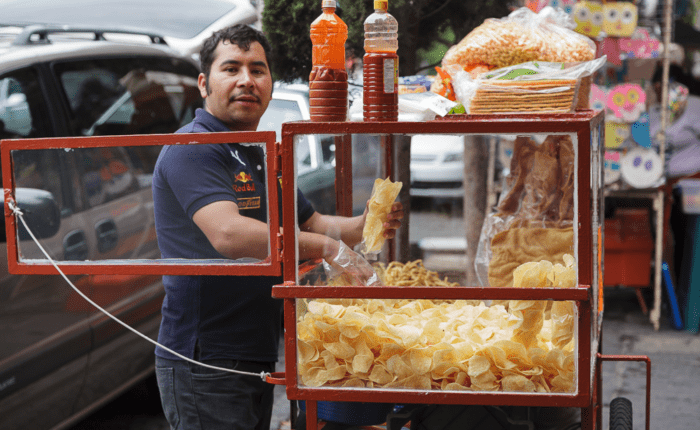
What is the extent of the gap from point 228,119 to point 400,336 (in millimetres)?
939

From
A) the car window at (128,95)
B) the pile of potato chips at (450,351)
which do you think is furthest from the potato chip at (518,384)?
the car window at (128,95)

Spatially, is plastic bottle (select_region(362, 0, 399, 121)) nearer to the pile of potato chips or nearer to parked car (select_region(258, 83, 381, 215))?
parked car (select_region(258, 83, 381, 215))

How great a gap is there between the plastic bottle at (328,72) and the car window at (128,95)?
225cm

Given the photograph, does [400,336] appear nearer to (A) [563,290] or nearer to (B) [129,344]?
(A) [563,290]

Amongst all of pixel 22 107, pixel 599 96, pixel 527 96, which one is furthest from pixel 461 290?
pixel 599 96

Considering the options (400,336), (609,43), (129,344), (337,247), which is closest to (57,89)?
(129,344)

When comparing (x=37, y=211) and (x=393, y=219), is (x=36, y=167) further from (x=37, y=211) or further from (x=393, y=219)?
(x=393, y=219)

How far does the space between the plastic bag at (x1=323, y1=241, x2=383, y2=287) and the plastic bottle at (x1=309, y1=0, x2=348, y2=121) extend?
38 cm

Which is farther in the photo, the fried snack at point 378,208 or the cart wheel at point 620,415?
the cart wheel at point 620,415

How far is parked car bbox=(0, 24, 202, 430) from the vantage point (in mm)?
2875

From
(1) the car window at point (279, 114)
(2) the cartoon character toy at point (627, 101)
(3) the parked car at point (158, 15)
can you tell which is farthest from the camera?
(2) the cartoon character toy at point (627, 101)

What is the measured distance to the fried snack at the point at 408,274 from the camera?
2246 millimetres

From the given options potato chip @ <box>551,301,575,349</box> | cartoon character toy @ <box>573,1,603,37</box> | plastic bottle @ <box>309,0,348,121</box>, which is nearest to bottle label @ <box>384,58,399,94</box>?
plastic bottle @ <box>309,0,348,121</box>

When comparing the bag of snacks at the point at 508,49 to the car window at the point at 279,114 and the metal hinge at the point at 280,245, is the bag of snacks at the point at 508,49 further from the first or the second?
the car window at the point at 279,114
